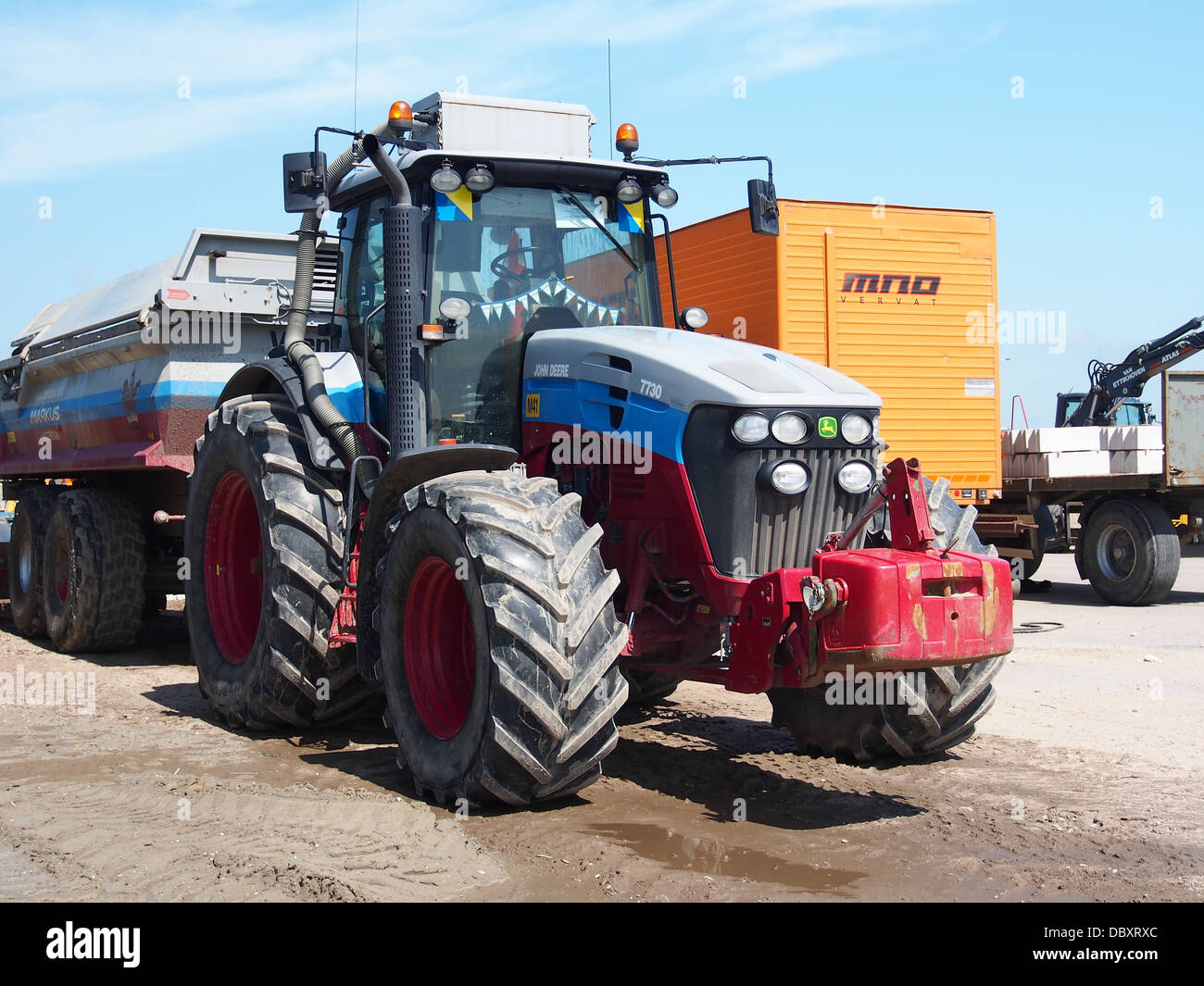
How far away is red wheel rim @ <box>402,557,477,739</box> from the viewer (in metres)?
5.70

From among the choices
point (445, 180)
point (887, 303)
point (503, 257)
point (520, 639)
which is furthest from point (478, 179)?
point (887, 303)

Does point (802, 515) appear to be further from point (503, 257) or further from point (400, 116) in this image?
point (400, 116)

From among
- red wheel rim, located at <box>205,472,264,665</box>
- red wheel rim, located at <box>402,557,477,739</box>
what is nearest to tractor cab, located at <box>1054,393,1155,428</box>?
red wheel rim, located at <box>205,472,264,665</box>

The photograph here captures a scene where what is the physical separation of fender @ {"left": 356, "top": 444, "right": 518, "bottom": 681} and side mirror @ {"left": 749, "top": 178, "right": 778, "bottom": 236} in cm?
188

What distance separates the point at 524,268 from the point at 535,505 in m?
1.64

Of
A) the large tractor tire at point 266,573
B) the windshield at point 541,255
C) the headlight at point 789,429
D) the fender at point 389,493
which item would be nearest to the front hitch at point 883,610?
the headlight at point 789,429

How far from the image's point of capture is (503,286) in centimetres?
636

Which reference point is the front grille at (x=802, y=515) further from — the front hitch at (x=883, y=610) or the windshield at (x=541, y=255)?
the windshield at (x=541, y=255)

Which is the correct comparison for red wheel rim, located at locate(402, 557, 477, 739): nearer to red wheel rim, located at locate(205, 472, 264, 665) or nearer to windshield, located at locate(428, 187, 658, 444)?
windshield, located at locate(428, 187, 658, 444)

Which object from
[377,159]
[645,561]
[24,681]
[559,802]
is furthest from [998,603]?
[24,681]

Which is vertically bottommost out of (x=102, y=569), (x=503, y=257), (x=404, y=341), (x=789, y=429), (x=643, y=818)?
(x=643, y=818)

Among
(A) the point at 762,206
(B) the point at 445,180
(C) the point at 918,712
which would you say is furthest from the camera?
(A) the point at 762,206

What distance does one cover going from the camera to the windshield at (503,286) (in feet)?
20.5
